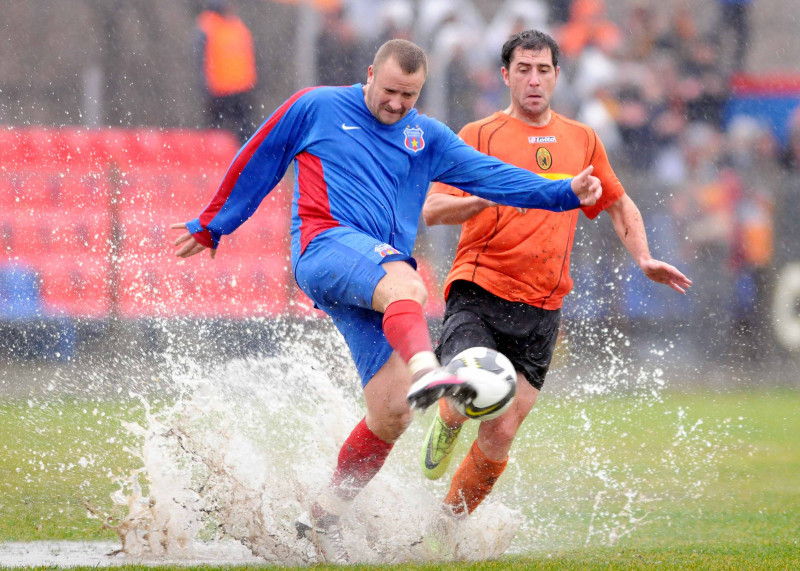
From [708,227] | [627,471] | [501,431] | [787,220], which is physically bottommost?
[627,471]

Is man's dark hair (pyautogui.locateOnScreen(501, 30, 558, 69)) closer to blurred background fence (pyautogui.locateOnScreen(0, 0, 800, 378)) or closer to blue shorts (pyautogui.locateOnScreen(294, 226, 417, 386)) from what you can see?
blue shorts (pyautogui.locateOnScreen(294, 226, 417, 386))

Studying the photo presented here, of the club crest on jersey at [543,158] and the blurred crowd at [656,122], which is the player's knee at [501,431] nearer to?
the club crest on jersey at [543,158]

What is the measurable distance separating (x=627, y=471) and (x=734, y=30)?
25.7ft

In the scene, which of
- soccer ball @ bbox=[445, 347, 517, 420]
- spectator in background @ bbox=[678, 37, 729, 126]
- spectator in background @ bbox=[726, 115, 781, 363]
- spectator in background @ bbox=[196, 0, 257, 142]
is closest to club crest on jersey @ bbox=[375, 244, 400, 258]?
soccer ball @ bbox=[445, 347, 517, 420]

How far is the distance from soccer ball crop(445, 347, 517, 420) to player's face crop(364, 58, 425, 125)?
1.14 meters

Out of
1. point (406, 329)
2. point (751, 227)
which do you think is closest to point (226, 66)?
point (751, 227)

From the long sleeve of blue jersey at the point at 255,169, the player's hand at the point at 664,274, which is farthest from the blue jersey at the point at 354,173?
the player's hand at the point at 664,274

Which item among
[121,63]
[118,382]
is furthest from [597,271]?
[121,63]

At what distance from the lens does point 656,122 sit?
1245cm

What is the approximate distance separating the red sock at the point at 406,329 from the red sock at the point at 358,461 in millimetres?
648

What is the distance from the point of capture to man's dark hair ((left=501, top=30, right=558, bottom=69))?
518cm

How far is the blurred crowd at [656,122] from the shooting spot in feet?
36.4

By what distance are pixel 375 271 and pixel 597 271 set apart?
6.99 m

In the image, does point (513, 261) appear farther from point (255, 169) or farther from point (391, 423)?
point (255, 169)
